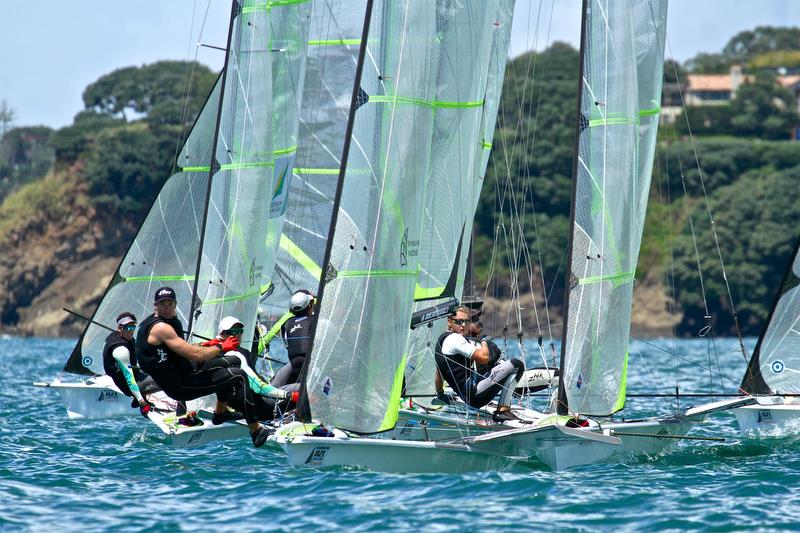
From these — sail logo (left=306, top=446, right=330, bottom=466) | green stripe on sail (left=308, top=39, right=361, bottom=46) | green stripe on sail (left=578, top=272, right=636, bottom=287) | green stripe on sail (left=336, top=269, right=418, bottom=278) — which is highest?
green stripe on sail (left=308, top=39, right=361, bottom=46)

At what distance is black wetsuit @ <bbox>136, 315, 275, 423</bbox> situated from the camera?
13.2 metres

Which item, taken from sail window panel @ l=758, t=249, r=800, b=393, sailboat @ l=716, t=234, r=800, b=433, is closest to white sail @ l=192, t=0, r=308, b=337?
sailboat @ l=716, t=234, r=800, b=433

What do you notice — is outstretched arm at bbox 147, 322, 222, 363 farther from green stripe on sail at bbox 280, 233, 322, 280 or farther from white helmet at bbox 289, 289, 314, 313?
green stripe on sail at bbox 280, 233, 322, 280

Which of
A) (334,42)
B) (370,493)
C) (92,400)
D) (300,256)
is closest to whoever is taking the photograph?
(370,493)

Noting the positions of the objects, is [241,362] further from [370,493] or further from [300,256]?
[300,256]

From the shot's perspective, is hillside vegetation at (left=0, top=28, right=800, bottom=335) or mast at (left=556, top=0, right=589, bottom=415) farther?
hillside vegetation at (left=0, top=28, right=800, bottom=335)

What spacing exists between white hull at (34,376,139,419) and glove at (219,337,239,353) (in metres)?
8.61

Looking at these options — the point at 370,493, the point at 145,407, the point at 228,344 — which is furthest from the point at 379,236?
the point at 145,407

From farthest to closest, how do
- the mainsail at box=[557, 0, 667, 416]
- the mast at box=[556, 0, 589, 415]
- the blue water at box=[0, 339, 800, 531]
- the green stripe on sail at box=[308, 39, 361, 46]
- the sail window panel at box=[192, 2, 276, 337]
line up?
the green stripe on sail at box=[308, 39, 361, 46], the sail window panel at box=[192, 2, 276, 337], the mainsail at box=[557, 0, 667, 416], the mast at box=[556, 0, 589, 415], the blue water at box=[0, 339, 800, 531]

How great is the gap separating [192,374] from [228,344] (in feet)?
1.66

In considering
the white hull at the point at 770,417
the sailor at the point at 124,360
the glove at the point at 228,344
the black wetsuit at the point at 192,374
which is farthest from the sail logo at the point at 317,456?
the white hull at the point at 770,417

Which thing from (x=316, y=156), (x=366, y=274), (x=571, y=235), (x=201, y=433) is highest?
(x=316, y=156)

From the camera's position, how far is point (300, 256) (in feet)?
69.8

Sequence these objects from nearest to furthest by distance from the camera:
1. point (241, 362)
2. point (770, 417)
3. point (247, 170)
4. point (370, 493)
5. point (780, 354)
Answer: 1. point (370, 493)
2. point (241, 362)
3. point (770, 417)
4. point (780, 354)
5. point (247, 170)
